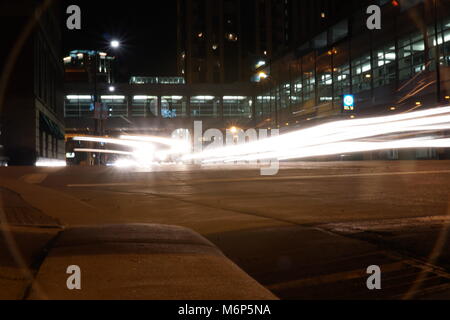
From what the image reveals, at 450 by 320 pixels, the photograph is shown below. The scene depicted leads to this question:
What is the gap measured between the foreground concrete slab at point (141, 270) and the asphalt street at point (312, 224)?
0.45m

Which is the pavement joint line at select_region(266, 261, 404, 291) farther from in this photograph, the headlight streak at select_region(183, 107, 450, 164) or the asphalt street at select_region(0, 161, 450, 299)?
the headlight streak at select_region(183, 107, 450, 164)

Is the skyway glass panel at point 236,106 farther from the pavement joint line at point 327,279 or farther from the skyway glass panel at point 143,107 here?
the pavement joint line at point 327,279

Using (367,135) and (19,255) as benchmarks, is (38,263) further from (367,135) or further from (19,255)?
(367,135)

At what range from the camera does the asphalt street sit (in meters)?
4.86

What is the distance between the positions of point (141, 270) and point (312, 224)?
12.1ft

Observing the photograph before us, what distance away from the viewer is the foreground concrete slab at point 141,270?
156 inches

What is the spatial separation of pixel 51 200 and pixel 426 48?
109ft

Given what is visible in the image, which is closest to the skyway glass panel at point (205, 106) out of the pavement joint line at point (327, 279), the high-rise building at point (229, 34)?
the high-rise building at point (229, 34)

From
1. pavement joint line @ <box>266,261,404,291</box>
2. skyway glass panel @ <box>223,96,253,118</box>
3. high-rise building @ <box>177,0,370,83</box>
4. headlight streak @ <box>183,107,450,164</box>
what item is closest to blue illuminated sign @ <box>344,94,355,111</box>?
headlight streak @ <box>183,107,450,164</box>

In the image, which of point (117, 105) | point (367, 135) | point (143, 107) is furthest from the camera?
point (143, 107)

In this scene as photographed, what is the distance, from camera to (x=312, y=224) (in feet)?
25.3

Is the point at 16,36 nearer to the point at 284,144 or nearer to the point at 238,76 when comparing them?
the point at 284,144

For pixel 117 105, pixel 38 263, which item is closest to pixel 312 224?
pixel 38 263
